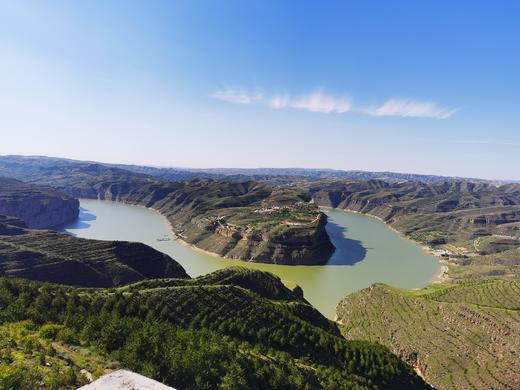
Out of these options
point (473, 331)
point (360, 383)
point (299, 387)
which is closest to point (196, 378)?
point (299, 387)

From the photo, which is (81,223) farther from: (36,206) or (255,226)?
(255,226)

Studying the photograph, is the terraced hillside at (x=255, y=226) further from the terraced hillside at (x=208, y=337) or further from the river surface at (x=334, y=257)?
the terraced hillside at (x=208, y=337)

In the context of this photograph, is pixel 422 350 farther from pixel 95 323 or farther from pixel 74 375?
pixel 74 375

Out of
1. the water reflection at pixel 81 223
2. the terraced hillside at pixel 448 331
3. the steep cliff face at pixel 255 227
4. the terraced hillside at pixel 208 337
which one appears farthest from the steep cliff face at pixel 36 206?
the terraced hillside at pixel 448 331

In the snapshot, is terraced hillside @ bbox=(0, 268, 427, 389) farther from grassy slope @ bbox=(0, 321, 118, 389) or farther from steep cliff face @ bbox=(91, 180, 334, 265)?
steep cliff face @ bbox=(91, 180, 334, 265)

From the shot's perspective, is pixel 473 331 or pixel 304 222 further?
pixel 304 222

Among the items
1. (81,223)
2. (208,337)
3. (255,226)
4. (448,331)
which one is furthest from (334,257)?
(81,223)
